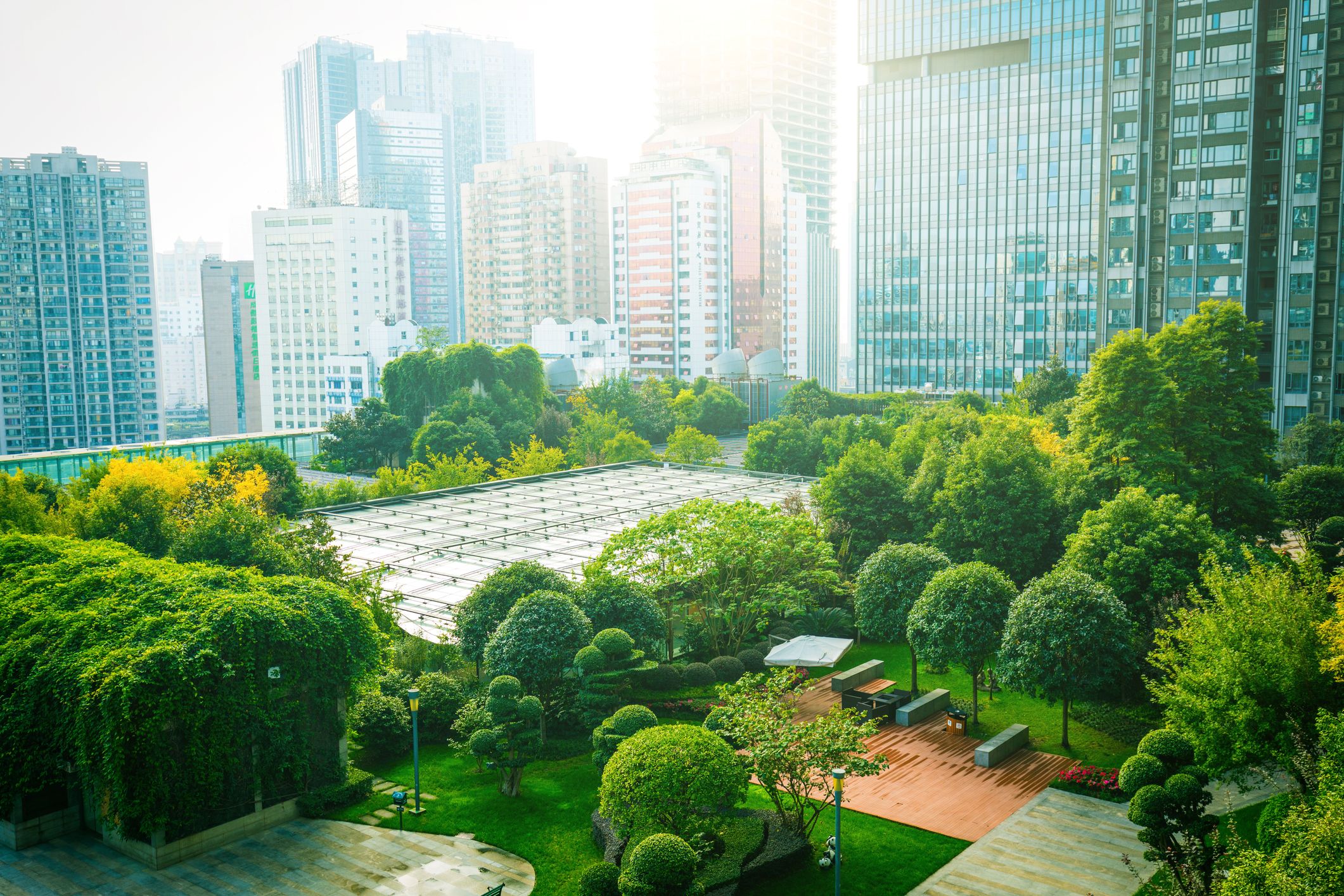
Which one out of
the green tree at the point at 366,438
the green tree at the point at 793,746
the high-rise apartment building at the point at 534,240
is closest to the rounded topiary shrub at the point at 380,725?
the green tree at the point at 793,746

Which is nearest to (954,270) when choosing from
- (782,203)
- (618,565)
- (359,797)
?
(782,203)

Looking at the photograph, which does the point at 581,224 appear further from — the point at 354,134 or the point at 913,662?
the point at 913,662

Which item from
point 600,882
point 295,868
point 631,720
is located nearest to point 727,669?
point 631,720

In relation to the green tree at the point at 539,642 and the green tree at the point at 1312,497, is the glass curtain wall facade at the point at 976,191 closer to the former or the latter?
the green tree at the point at 1312,497

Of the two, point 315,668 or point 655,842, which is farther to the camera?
point 315,668

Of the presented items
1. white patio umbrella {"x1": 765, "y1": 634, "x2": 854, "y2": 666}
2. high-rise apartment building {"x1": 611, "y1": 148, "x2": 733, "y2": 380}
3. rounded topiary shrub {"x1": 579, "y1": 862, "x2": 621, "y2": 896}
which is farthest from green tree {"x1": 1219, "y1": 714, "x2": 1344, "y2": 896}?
high-rise apartment building {"x1": 611, "y1": 148, "x2": 733, "y2": 380}

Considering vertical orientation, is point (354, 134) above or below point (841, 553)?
above
